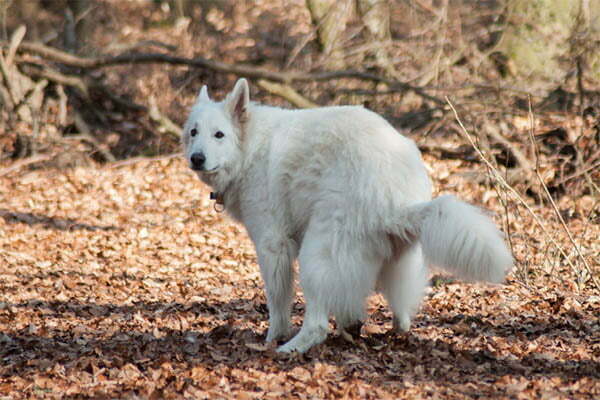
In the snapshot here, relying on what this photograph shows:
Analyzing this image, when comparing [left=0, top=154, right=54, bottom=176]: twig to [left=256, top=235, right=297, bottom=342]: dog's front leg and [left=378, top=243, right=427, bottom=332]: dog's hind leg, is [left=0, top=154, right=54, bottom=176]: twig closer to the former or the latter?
[left=256, top=235, right=297, bottom=342]: dog's front leg

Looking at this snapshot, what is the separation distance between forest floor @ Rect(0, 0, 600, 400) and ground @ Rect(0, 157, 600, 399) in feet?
0.08

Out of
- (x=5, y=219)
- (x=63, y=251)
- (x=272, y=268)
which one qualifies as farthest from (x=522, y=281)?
(x=5, y=219)

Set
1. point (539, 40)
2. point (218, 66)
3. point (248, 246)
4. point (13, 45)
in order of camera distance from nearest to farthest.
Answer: point (248, 246) → point (539, 40) → point (218, 66) → point (13, 45)

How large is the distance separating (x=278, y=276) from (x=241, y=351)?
2.04 feet

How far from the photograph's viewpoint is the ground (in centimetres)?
436

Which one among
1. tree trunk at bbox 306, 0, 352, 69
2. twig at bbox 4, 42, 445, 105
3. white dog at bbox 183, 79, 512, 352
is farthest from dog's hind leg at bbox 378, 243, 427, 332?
tree trunk at bbox 306, 0, 352, 69

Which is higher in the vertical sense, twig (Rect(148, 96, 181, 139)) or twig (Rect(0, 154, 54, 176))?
twig (Rect(148, 96, 181, 139))

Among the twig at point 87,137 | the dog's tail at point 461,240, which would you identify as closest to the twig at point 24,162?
the twig at point 87,137

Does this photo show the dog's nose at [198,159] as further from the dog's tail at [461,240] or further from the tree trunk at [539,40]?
the tree trunk at [539,40]

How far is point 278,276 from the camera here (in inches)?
214

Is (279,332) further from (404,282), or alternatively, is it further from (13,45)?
(13,45)

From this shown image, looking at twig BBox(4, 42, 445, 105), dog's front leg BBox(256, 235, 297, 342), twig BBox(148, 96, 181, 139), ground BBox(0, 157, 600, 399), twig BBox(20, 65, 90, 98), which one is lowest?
ground BBox(0, 157, 600, 399)

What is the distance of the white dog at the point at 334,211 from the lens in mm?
4531

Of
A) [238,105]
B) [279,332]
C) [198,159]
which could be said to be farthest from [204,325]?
[238,105]
